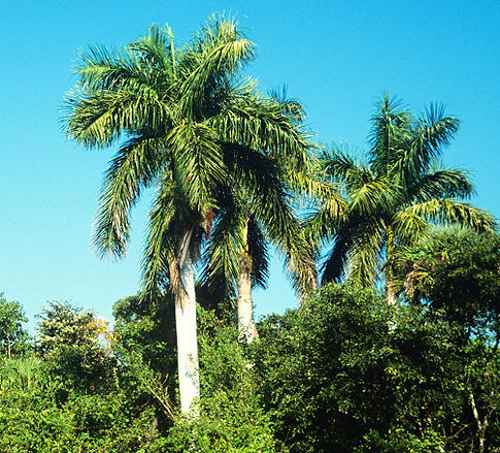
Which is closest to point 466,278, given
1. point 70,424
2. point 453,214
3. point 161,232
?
point 453,214

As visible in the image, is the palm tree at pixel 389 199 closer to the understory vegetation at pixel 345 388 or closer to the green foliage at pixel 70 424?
the understory vegetation at pixel 345 388

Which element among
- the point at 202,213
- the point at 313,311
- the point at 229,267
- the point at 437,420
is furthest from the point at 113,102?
the point at 437,420

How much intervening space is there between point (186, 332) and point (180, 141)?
411 centimetres

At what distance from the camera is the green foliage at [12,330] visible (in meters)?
38.4

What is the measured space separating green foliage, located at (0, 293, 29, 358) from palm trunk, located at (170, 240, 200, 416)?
22.3 metres

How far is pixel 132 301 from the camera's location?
3281 centimetres

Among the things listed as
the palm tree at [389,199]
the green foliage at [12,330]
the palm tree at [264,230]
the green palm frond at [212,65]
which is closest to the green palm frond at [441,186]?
the palm tree at [389,199]

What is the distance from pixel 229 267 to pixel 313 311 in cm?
296

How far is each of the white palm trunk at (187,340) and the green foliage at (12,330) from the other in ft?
73.2

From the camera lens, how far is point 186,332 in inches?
701

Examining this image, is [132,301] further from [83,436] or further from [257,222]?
[83,436]

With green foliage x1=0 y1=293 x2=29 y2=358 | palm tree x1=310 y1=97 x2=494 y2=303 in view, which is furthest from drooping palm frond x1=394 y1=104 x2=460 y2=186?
green foliage x1=0 y1=293 x2=29 y2=358

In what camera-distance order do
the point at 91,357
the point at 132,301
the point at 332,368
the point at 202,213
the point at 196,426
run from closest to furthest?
the point at 196,426 → the point at 332,368 → the point at 202,213 → the point at 91,357 → the point at 132,301

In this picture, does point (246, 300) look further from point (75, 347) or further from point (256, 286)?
point (75, 347)
